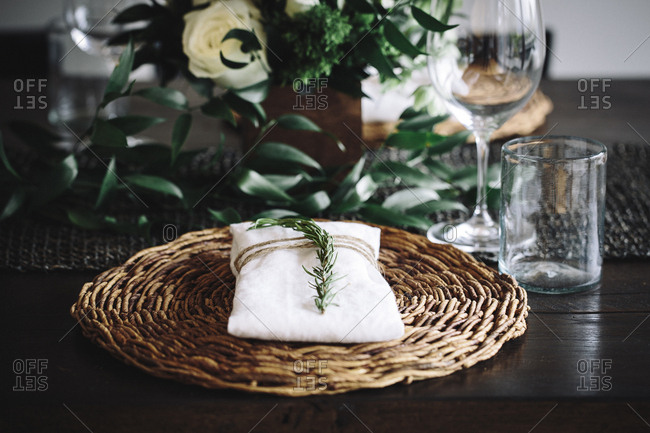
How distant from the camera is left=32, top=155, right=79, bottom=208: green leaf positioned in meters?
0.83

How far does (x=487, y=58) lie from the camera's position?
713mm

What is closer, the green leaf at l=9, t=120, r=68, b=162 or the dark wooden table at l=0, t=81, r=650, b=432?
the dark wooden table at l=0, t=81, r=650, b=432

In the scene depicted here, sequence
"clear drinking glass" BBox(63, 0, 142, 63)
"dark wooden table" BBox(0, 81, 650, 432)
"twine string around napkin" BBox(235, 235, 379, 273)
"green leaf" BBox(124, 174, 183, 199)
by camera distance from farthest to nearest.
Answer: "clear drinking glass" BBox(63, 0, 142, 63)
"green leaf" BBox(124, 174, 183, 199)
"twine string around napkin" BBox(235, 235, 379, 273)
"dark wooden table" BBox(0, 81, 650, 432)

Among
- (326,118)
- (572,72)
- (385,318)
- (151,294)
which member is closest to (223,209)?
(326,118)

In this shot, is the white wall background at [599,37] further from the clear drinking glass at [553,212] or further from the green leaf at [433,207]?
the clear drinking glass at [553,212]

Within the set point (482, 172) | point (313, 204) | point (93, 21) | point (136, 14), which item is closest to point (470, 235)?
point (482, 172)

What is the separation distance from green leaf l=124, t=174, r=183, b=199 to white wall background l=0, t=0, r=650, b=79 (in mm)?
1729

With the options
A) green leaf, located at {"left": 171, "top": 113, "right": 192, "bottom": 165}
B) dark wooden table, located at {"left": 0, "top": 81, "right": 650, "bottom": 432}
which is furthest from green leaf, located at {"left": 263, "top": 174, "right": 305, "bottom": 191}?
dark wooden table, located at {"left": 0, "top": 81, "right": 650, "bottom": 432}

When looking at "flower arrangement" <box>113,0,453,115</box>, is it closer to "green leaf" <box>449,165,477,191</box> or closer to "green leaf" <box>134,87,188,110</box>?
"green leaf" <box>134,87,188,110</box>

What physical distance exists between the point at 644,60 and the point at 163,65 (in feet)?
6.21

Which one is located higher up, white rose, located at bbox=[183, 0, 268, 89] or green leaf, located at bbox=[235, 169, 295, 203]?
white rose, located at bbox=[183, 0, 268, 89]

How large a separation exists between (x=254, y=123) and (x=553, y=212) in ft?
1.25

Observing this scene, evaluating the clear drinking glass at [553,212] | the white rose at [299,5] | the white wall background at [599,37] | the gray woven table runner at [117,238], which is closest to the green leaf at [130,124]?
the gray woven table runner at [117,238]

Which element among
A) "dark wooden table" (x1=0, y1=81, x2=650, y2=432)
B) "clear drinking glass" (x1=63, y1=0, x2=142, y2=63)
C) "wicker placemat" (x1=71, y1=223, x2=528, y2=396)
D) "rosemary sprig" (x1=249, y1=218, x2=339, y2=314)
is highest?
"clear drinking glass" (x1=63, y1=0, x2=142, y2=63)
